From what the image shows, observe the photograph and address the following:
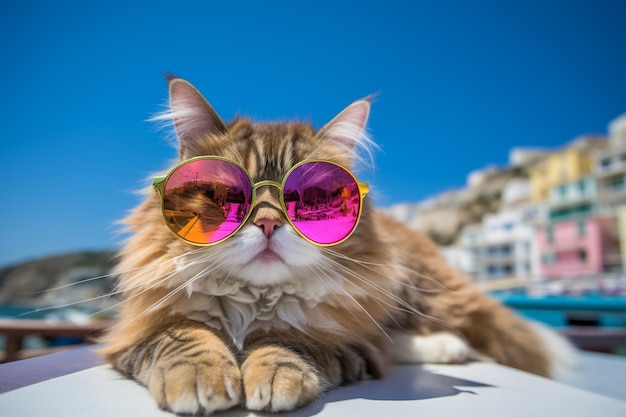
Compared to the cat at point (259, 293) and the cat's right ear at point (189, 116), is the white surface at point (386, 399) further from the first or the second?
the cat's right ear at point (189, 116)

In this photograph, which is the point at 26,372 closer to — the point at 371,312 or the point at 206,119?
the point at 206,119

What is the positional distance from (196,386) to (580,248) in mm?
25420

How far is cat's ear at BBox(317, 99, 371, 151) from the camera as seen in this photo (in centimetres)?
115

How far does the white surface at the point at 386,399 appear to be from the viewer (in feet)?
2.22

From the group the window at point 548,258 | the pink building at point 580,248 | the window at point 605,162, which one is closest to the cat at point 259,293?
the pink building at point 580,248

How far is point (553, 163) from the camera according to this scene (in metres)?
33.8

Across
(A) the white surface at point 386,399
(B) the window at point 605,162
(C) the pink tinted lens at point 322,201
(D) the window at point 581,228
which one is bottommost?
(A) the white surface at point 386,399

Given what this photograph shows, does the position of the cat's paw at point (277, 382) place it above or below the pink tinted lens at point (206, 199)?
below

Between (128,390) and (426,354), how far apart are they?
876 mm

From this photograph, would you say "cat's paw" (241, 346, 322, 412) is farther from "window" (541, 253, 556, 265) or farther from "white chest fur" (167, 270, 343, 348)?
"window" (541, 253, 556, 265)

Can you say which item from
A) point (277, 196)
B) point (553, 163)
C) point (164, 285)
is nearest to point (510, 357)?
point (277, 196)

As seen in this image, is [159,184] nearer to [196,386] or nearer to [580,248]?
[196,386]

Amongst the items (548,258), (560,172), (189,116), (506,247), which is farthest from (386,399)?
(560,172)

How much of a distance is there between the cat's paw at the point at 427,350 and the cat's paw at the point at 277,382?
0.54 meters
